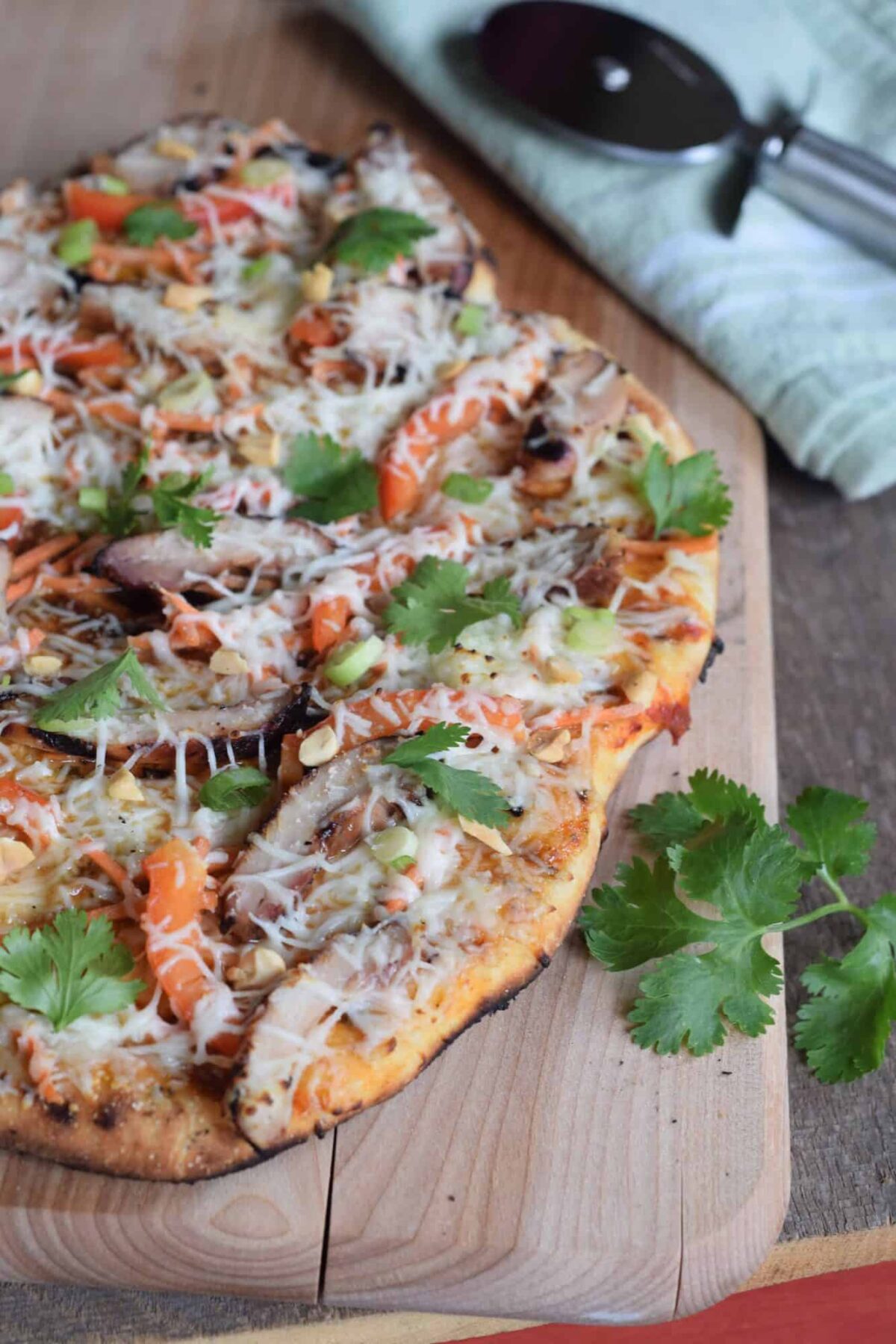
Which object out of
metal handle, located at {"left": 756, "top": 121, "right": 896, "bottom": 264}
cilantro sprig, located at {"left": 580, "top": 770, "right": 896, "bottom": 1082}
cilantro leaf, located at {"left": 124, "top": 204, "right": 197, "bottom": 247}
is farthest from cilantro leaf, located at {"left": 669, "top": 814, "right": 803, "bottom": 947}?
metal handle, located at {"left": 756, "top": 121, "right": 896, "bottom": 264}

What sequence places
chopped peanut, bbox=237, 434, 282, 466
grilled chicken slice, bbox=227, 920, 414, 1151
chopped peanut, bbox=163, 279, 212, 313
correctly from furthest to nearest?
chopped peanut, bbox=163, 279, 212, 313 → chopped peanut, bbox=237, 434, 282, 466 → grilled chicken slice, bbox=227, 920, 414, 1151

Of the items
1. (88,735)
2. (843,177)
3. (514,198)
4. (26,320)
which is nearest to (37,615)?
(88,735)

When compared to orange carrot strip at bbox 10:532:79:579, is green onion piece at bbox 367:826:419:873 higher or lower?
higher

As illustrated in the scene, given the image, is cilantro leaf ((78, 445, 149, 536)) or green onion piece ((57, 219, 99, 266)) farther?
green onion piece ((57, 219, 99, 266))

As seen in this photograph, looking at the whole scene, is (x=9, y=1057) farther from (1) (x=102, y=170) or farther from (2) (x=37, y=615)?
(1) (x=102, y=170)

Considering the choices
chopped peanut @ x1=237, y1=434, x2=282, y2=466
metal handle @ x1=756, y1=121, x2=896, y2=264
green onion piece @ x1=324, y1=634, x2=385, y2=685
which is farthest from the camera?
metal handle @ x1=756, y1=121, x2=896, y2=264

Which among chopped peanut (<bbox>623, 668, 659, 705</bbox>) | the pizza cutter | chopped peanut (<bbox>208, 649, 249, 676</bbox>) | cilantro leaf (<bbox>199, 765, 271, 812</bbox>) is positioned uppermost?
the pizza cutter

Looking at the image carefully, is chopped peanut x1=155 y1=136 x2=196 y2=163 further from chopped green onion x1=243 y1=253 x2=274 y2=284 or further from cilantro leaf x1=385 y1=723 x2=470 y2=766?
cilantro leaf x1=385 y1=723 x2=470 y2=766

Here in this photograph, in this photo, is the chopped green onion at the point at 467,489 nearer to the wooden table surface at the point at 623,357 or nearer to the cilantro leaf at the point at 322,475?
the cilantro leaf at the point at 322,475

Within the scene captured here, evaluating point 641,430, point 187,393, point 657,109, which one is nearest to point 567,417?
point 641,430
